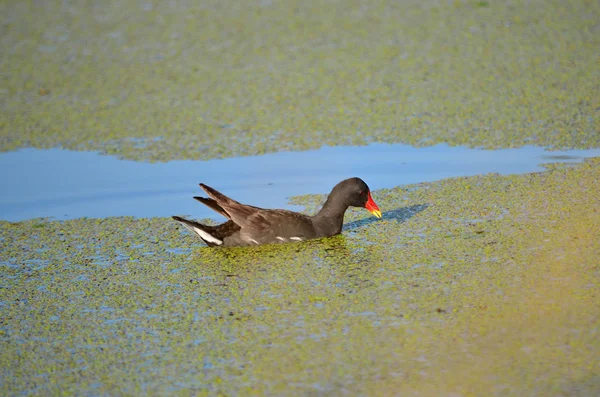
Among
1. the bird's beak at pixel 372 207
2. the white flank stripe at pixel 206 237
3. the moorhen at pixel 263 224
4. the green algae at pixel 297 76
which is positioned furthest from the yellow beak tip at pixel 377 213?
the green algae at pixel 297 76

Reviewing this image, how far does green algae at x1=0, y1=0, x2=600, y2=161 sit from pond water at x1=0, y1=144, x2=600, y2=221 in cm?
12

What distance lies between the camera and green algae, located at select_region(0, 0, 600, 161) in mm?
6465

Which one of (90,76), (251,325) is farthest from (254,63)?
(251,325)

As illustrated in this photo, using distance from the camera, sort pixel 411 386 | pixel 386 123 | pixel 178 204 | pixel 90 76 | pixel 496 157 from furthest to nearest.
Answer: pixel 90 76
pixel 386 123
pixel 496 157
pixel 178 204
pixel 411 386

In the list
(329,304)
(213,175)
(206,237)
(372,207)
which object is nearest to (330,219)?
(372,207)

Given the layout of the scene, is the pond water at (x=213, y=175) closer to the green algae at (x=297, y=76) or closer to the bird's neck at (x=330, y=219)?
the green algae at (x=297, y=76)

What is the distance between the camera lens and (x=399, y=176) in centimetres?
570

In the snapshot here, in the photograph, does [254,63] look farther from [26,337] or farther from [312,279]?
[26,337]

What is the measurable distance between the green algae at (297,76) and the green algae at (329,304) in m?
1.35

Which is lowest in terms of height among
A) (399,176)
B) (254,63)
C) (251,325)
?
(251,325)

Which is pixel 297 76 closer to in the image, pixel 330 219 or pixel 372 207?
pixel 372 207

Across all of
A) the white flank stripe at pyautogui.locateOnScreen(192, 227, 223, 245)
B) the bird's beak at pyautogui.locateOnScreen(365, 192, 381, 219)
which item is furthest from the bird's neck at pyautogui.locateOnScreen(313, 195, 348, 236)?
the white flank stripe at pyautogui.locateOnScreen(192, 227, 223, 245)

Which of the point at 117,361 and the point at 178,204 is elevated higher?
the point at 178,204

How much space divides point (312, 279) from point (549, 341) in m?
1.20
